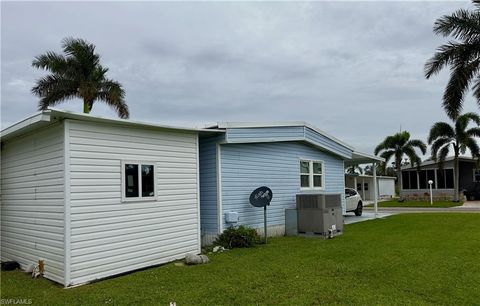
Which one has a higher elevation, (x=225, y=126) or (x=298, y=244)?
(x=225, y=126)

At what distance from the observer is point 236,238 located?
943 centimetres

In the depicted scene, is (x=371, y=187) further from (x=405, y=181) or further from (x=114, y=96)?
(x=114, y=96)

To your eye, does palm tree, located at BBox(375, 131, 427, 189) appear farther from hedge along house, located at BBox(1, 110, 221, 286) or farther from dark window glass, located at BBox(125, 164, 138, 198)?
dark window glass, located at BBox(125, 164, 138, 198)

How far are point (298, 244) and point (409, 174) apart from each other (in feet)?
89.3

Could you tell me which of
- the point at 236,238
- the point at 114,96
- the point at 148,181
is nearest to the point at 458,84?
the point at 236,238

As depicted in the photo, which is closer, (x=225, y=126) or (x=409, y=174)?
(x=225, y=126)

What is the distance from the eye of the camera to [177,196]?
27.3ft

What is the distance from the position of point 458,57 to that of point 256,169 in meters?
8.79

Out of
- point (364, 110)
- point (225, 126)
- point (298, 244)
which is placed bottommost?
point (298, 244)

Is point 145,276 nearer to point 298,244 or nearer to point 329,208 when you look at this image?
point 298,244

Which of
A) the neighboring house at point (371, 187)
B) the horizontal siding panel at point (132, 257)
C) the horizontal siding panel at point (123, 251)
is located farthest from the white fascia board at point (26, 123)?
the neighboring house at point (371, 187)

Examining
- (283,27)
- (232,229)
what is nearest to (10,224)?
(232,229)

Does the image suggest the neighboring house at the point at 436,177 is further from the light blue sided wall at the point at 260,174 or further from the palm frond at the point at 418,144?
the light blue sided wall at the point at 260,174

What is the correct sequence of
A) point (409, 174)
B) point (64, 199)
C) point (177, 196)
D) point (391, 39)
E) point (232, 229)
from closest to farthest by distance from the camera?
point (64, 199) < point (177, 196) < point (232, 229) < point (391, 39) < point (409, 174)
